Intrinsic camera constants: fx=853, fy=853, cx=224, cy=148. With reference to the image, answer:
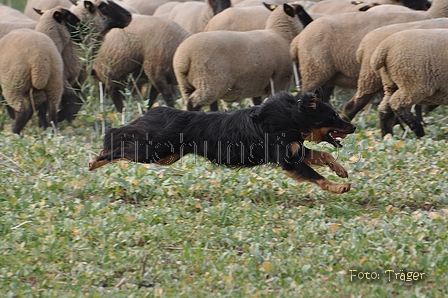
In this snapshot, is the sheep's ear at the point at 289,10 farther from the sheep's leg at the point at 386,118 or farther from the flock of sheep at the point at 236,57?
the sheep's leg at the point at 386,118

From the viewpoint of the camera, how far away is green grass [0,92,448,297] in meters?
4.51

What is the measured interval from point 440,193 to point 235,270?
6.92 ft

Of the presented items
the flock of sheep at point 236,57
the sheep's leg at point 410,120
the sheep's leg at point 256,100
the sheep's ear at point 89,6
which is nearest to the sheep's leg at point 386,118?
the flock of sheep at point 236,57

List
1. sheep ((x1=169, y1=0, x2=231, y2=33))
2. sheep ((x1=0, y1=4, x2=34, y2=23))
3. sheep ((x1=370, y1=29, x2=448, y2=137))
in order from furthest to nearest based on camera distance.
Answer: sheep ((x1=169, y1=0, x2=231, y2=33)) → sheep ((x1=0, y1=4, x2=34, y2=23)) → sheep ((x1=370, y1=29, x2=448, y2=137))

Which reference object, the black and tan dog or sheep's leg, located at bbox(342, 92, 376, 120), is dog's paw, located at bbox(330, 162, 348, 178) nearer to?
the black and tan dog

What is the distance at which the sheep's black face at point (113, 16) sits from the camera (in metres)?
10.8

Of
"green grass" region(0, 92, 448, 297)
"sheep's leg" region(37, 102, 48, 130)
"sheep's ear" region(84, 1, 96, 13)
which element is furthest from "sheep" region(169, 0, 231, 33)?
"green grass" region(0, 92, 448, 297)

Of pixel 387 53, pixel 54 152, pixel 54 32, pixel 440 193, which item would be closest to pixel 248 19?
pixel 54 32

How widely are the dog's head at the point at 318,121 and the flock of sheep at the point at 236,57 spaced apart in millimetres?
2613

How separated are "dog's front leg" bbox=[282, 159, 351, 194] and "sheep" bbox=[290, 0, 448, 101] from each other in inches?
160

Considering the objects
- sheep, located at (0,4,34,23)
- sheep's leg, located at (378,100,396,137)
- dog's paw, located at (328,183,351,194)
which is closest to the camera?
dog's paw, located at (328,183,351,194)

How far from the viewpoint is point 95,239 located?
523cm

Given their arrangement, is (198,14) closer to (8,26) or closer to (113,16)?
(113,16)

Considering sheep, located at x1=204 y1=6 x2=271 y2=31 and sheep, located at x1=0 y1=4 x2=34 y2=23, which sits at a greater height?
sheep, located at x1=0 y1=4 x2=34 y2=23
